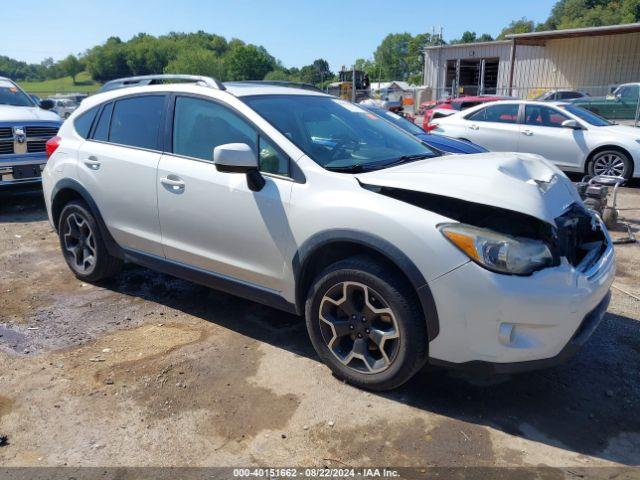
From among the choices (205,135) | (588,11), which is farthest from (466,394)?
(588,11)

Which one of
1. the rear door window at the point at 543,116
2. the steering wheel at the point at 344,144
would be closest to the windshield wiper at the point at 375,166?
the steering wheel at the point at 344,144

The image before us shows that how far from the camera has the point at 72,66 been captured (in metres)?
137

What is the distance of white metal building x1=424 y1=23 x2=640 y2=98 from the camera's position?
88.9 ft

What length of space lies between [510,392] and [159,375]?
2.18 meters

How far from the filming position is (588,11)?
80.0 m

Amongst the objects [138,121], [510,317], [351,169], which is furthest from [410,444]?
[138,121]

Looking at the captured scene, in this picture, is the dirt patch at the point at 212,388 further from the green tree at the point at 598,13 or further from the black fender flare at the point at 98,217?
the green tree at the point at 598,13

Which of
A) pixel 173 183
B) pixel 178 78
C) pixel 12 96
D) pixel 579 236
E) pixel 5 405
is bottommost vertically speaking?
pixel 5 405

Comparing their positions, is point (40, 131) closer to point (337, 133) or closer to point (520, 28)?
point (337, 133)

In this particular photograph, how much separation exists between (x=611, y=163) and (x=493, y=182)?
8.01 m

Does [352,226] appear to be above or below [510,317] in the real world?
above

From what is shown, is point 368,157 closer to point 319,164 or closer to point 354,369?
point 319,164

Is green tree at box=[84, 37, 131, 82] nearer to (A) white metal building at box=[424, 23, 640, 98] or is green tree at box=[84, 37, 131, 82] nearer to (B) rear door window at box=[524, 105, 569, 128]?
(A) white metal building at box=[424, 23, 640, 98]

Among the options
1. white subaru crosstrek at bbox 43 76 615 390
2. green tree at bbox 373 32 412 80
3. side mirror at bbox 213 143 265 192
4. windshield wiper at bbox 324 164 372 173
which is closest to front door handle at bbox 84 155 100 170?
white subaru crosstrek at bbox 43 76 615 390
